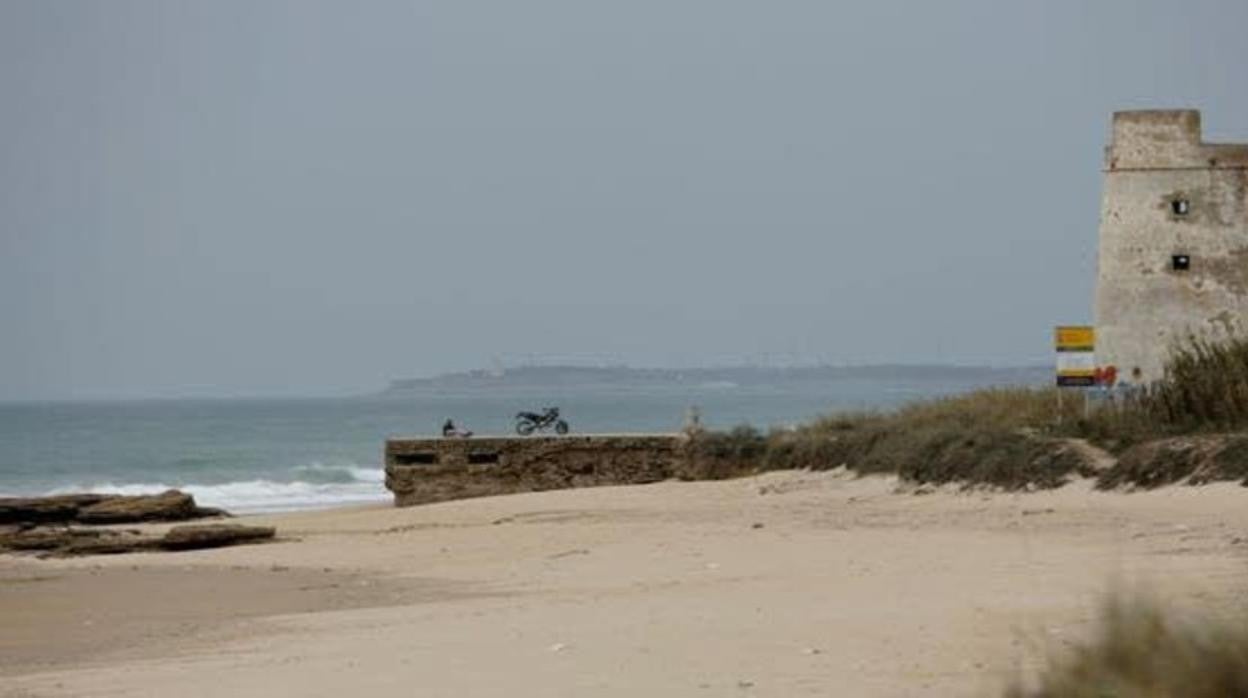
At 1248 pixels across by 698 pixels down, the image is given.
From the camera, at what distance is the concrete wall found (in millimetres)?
32156

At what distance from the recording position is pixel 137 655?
13836 mm

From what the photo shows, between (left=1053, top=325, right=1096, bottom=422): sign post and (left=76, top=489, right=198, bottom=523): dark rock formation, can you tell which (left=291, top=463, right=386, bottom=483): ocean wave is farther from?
(left=1053, top=325, right=1096, bottom=422): sign post

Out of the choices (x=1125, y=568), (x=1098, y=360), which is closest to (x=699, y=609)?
(x=1125, y=568)

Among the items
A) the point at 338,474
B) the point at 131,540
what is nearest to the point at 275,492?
the point at 338,474

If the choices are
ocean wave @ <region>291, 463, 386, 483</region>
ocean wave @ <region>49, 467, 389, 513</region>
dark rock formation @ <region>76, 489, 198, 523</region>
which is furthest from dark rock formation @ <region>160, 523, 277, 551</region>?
ocean wave @ <region>291, 463, 386, 483</region>

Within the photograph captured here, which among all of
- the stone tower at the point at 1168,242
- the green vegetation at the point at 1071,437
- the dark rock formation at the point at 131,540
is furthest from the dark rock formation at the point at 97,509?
the stone tower at the point at 1168,242

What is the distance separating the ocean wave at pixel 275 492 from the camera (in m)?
47.2

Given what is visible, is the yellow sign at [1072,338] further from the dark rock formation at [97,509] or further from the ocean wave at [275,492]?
the ocean wave at [275,492]

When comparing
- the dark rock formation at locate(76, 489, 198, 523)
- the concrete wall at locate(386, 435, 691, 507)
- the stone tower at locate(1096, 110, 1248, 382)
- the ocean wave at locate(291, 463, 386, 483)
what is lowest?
the ocean wave at locate(291, 463, 386, 483)

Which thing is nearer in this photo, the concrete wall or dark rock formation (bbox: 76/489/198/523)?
dark rock formation (bbox: 76/489/198/523)

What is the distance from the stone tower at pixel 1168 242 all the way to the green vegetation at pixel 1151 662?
21.2 meters

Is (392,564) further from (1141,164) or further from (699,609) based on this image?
(1141,164)

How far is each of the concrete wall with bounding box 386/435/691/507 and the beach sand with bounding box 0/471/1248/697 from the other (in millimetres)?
6768

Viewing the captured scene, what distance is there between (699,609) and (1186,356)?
11.0m
